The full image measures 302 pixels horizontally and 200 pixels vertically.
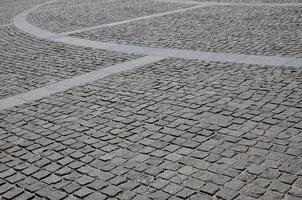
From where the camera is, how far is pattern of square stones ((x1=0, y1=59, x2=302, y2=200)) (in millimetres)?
4199

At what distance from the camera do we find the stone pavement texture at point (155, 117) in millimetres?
4270

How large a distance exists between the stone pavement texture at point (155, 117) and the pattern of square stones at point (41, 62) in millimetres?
28

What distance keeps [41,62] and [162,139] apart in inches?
195

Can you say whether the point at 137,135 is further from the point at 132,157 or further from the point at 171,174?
the point at 171,174

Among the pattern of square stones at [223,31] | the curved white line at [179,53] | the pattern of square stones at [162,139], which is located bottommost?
the pattern of square stones at [162,139]

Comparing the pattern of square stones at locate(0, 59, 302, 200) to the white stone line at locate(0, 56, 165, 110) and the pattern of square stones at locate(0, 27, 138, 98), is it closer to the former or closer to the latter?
the white stone line at locate(0, 56, 165, 110)

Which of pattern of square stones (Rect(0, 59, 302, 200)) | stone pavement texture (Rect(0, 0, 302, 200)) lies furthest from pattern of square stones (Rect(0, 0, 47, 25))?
pattern of square stones (Rect(0, 59, 302, 200))

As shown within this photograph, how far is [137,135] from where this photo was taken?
5.33m

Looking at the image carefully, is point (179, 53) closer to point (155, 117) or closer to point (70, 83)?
point (70, 83)

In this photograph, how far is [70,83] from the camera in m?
7.55

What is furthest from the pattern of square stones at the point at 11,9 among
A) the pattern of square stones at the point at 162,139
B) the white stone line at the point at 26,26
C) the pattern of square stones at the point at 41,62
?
the pattern of square stones at the point at 162,139

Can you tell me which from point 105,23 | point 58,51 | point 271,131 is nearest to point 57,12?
point 105,23

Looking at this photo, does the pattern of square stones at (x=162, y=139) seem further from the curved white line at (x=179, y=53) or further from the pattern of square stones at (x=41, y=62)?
the pattern of square stones at (x=41, y=62)

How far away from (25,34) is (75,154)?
841 cm
